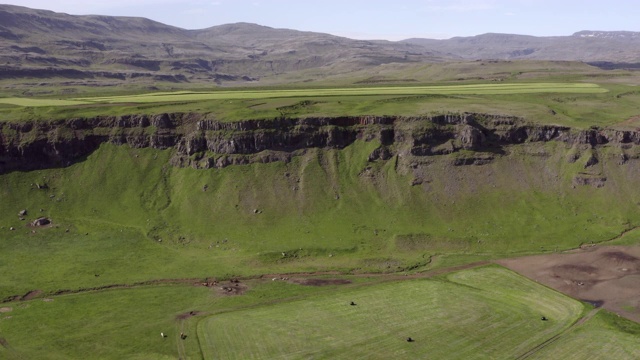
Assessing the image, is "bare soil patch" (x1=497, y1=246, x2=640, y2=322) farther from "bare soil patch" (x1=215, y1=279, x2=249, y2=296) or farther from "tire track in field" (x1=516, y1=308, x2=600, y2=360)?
"bare soil patch" (x1=215, y1=279, x2=249, y2=296)

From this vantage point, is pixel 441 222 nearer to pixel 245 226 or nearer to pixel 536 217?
pixel 536 217

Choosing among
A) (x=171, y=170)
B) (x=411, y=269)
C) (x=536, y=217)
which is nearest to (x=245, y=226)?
(x=171, y=170)

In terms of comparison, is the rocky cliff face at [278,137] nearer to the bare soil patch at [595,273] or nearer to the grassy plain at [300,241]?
the grassy plain at [300,241]

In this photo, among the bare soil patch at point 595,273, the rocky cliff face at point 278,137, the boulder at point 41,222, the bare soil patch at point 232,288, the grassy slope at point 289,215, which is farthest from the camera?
the rocky cliff face at point 278,137

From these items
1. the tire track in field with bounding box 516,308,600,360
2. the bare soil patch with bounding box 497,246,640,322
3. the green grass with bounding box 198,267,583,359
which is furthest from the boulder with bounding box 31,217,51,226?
the tire track in field with bounding box 516,308,600,360

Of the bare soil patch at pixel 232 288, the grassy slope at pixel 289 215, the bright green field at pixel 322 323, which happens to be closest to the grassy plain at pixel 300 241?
the bright green field at pixel 322 323

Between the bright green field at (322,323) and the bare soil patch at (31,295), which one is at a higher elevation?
the bright green field at (322,323)

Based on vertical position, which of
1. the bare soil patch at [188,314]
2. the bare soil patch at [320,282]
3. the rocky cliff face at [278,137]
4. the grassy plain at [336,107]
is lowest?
the bare soil patch at [188,314]
